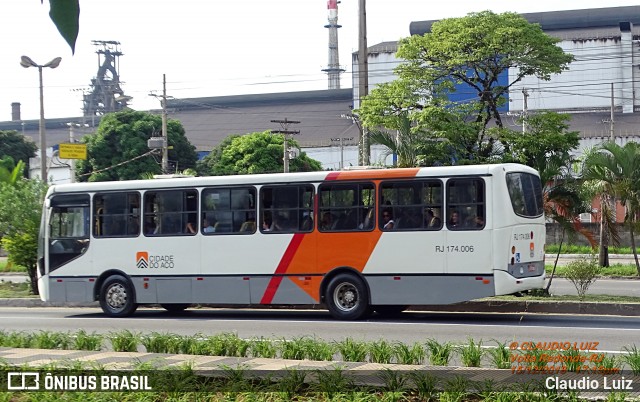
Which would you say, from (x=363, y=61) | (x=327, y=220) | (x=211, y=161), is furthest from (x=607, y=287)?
(x=211, y=161)

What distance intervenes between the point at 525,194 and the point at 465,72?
671 centimetres

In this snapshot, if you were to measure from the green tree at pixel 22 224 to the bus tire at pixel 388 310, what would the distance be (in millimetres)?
10323

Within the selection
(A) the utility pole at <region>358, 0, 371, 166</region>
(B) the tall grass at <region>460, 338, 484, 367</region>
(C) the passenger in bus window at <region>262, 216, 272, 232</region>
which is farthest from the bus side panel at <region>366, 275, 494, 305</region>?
(A) the utility pole at <region>358, 0, 371, 166</region>

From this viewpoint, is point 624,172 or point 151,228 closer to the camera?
point 151,228

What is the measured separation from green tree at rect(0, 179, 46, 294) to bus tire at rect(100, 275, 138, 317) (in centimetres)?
506

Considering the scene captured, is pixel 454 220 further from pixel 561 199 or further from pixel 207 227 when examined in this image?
pixel 207 227

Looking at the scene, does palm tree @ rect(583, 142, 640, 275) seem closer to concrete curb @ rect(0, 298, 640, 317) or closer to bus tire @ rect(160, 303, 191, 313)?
concrete curb @ rect(0, 298, 640, 317)

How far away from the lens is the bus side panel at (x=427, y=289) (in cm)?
1611

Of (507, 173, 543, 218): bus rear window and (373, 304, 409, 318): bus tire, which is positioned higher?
(507, 173, 543, 218): bus rear window

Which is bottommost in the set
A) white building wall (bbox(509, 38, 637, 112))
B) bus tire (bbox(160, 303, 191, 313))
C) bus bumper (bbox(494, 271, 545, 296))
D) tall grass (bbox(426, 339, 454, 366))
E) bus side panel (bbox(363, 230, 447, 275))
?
bus tire (bbox(160, 303, 191, 313))

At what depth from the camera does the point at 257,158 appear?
6812 cm

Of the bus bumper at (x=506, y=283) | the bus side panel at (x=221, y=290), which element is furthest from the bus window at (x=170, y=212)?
the bus bumper at (x=506, y=283)

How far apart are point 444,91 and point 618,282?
346 inches

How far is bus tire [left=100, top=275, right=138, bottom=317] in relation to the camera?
63.2ft
